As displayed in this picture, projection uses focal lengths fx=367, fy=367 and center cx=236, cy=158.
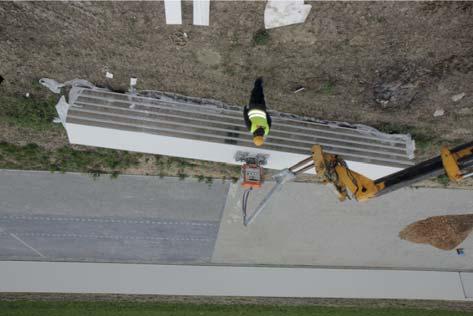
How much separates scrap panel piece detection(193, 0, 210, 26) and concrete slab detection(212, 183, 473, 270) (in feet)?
9.56

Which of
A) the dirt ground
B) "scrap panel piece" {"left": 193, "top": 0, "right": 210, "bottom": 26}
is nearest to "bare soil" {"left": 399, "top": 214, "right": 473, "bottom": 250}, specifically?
the dirt ground

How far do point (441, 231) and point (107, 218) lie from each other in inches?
247

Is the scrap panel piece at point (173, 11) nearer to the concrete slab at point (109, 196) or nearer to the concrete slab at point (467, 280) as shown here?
the concrete slab at point (109, 196)

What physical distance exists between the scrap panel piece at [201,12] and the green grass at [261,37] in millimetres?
667

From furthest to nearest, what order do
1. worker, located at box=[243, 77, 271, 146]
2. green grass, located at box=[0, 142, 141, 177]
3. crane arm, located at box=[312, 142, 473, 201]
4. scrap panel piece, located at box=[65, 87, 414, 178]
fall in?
green grass, located at box=[0, 142, 141, 177] < scrap panel piece, located at box=[65, 87, 414, 178] < worker, located at box=[243, 77, 271, 146] < crane arm, located at box=[312, 142, 473, 201]

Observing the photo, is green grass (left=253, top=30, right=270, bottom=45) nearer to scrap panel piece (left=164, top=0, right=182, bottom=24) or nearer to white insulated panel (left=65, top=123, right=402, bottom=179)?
scrap panel piece (left=164, top=0, right=182, bottom=24)

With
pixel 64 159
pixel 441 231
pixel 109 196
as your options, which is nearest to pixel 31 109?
pixel 64 159

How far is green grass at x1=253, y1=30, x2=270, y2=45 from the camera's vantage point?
16.0 feet

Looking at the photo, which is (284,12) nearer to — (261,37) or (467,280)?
(261,37)

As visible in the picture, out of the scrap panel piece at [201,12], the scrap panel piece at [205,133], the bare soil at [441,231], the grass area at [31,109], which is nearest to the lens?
the scrap panel piece at [201,12]

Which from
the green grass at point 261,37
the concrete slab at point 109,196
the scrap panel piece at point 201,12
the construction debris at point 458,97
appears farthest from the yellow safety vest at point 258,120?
the construction debris at point 458,97

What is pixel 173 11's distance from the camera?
469 centimetres

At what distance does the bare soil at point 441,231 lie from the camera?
6.94m

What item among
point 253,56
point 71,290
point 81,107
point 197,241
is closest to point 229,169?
point 197,241
